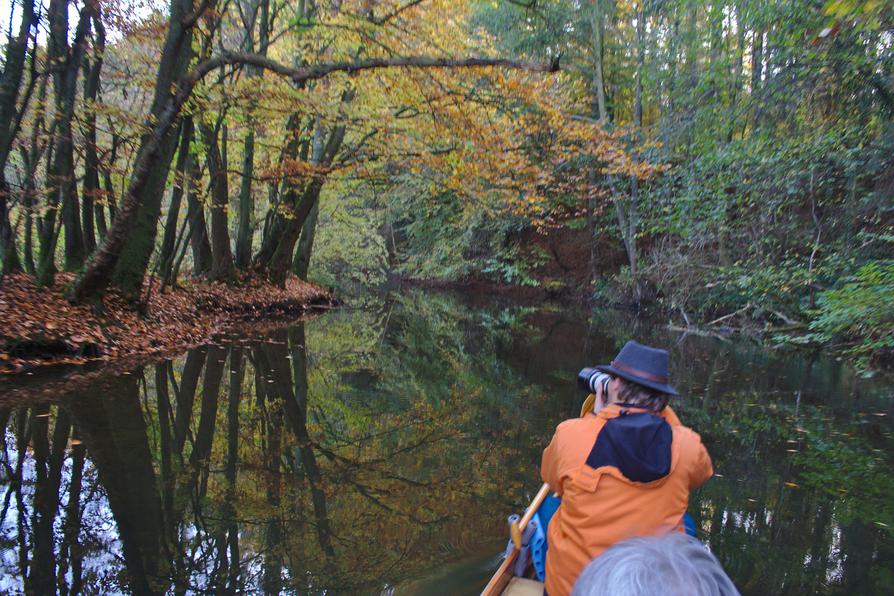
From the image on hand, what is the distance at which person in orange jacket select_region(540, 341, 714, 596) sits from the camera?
7.41ft

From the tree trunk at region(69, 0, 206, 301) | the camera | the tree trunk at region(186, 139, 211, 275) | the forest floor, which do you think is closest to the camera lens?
the camera

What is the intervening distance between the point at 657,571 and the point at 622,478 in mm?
827

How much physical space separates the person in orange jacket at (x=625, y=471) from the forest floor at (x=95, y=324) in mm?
7793

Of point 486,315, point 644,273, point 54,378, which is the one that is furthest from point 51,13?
point 644,273

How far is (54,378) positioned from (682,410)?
25.7 ft

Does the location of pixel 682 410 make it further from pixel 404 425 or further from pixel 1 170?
pixel 1 170

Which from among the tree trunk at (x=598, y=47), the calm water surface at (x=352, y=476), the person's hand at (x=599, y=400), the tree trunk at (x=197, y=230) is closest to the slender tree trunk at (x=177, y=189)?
the tree trunk at (x=197, y=230)

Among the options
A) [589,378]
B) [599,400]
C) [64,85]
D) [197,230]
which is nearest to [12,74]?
[64,85]

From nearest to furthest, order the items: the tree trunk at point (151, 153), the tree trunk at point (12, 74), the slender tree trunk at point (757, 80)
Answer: the tree trunk at point (12, 74) → the tree trunk at point (151, 153) → the slender tree trunk at point (757, 80)

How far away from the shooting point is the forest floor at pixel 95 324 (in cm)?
811

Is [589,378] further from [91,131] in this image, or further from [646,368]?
[91,131]

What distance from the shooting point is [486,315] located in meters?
21.0

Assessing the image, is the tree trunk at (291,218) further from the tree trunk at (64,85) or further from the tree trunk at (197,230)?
the tree trunk at (64,85)

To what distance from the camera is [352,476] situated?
532 centimetres
